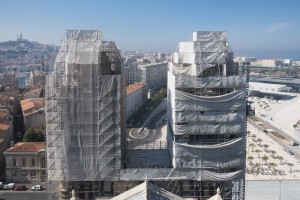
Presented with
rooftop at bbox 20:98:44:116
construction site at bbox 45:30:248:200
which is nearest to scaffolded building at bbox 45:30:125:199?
construction site at bbox 45:30:248:200

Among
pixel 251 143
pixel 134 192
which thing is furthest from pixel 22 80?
pixel 134 192

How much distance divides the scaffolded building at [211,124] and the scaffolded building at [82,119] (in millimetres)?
3502

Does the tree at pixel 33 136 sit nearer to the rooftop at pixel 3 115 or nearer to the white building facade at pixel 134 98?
the rooftop at pixel 3 115

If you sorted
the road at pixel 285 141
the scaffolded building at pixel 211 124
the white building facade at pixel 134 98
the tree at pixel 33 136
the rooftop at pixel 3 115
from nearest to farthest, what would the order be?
the scaffolded building at pixel 211 124 → the tree at pixel 33 136 → the rooftop at pixel 3 115 → the road at pixel 285 141 → the white building facade at pixel 134 98

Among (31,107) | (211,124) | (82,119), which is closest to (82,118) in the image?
(82,119)

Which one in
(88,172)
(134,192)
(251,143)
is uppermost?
(134,192)

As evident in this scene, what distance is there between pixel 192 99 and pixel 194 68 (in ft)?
6.42

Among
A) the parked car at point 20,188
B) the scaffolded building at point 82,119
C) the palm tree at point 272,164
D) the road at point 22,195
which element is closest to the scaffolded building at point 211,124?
the scaffolded building at point 82,119

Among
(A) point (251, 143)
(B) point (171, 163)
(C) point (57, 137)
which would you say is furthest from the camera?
(A) point (251, 143)

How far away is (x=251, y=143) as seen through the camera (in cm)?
5544

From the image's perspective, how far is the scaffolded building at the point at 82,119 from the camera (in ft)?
71.5

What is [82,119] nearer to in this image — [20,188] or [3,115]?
[20,188]

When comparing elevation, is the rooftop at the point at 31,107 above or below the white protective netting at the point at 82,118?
below

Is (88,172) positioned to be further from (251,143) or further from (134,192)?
(251,143)
